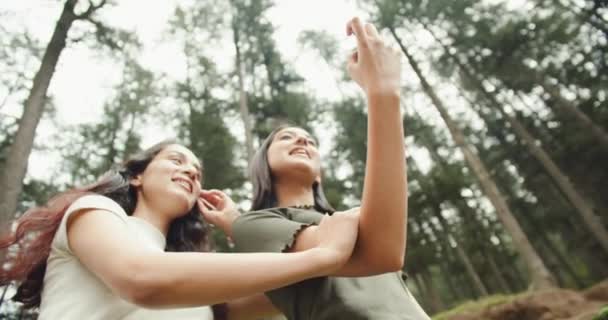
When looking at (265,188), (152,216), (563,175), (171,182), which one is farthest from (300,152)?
(563,175)

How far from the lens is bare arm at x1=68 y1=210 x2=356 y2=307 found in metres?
0.88

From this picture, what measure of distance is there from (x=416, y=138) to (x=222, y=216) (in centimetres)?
1617

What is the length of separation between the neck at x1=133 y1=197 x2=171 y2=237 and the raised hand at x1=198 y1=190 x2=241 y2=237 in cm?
23

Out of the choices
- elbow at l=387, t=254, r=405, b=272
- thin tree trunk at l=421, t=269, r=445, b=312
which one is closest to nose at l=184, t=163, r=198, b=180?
elbow at l=387, t=254, r=405, b=272

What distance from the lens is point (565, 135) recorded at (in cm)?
1503

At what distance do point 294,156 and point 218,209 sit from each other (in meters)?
0.55

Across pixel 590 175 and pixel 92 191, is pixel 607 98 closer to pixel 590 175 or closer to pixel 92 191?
pixel 590 175

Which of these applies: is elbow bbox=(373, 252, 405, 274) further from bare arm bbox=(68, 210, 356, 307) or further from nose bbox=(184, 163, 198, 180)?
nose bbox=(184, 163, 198, 180)

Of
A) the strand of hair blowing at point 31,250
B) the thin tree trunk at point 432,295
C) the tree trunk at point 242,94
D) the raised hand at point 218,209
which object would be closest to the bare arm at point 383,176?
the raised hand at point 218,209

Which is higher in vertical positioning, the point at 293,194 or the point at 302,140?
the point at 302,140

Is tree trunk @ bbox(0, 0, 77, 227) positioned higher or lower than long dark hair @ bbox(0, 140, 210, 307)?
higher

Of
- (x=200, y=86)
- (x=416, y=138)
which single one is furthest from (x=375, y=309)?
(x=416, y=138)

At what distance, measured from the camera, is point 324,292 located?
1.35m

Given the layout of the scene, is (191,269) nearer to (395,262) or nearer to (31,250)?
(395,262)
